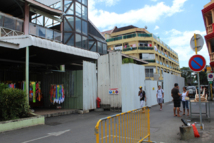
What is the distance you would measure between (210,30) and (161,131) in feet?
59.0

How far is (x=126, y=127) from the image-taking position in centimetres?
489

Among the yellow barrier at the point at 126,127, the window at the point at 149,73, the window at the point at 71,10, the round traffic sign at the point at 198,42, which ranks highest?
the window at the point at 71,10

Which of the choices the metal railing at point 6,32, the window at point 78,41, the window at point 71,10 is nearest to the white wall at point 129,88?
the metal railing at point 6,32

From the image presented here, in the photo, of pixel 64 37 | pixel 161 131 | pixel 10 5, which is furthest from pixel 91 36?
pixel 161 131

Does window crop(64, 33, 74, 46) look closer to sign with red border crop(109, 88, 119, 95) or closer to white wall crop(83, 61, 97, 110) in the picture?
white wall crop(83, 61, 97, 110)

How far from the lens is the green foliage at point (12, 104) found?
8109mm

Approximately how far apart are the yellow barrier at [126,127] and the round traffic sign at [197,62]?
112 inches

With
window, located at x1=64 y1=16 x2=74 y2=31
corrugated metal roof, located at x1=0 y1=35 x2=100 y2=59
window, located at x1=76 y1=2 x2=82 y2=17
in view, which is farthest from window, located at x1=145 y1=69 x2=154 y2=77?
corrugated metal roof, located at x1=0 y1=35 x2=100 y2=59

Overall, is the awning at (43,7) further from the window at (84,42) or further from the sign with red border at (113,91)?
the sign with red border at (113,91)

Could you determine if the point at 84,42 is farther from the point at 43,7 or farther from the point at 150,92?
the point at 150,92

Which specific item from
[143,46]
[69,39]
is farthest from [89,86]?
[143,46]

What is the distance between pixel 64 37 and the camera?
23.1 metres

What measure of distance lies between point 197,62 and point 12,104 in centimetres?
832

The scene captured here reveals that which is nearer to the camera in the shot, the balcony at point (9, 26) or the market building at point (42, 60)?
the market building at point (42, 60)
